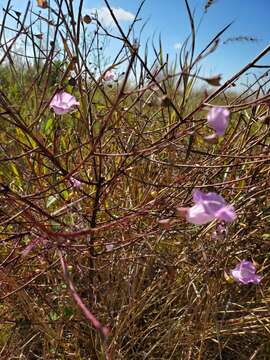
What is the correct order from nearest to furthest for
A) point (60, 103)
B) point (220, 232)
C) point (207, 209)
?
point (207, 209)
point (60, 103)
point (220, 232)

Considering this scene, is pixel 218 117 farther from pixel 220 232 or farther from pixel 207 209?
pixel 220 232

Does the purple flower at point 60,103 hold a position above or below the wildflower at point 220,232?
above

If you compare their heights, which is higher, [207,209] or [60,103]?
[60,103]

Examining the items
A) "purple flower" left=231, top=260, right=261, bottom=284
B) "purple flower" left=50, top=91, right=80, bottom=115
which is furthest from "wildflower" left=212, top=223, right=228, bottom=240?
"purple flower" left=50, top=91, right=80, bottom=115

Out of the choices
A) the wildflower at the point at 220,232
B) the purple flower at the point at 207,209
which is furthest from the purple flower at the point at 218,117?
the wildflower at the point at 220,232

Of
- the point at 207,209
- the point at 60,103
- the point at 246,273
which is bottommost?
the point at 246,273

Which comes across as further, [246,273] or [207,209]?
[246,273]

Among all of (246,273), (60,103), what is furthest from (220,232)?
(60,103)

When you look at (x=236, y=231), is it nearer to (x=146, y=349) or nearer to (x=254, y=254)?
(x=254, y=254)

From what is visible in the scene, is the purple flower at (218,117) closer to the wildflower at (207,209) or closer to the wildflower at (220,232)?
the wildflower at (207,209)

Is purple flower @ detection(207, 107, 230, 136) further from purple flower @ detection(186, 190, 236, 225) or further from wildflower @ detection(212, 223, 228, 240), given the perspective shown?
wildflower @ detection(212, 223, 228, 240)

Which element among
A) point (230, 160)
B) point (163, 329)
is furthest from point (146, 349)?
point (230, 160)

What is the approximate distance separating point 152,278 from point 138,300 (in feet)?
0.29

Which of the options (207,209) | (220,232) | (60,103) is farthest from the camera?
(220,232)
